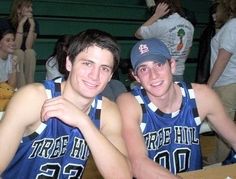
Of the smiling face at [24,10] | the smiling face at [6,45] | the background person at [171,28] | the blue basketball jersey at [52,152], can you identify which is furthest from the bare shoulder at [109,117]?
the smiling face at [24,10]

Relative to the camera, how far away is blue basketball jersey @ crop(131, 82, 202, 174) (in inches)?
78.7

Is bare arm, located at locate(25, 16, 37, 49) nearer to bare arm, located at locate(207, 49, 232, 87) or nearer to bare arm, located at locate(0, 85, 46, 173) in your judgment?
bare arm, located at locate(207, 49, 232, 87)

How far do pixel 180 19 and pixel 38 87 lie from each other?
2.20 metres

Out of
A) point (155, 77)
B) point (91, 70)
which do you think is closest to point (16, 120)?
point (91, 70)

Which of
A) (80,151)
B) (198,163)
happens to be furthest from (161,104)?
(80,151)

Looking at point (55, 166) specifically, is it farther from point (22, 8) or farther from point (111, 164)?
point (22, 8)

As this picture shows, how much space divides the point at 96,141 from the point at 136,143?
267 mm

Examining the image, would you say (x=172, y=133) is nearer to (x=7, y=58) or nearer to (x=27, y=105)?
(x=27, y=105)

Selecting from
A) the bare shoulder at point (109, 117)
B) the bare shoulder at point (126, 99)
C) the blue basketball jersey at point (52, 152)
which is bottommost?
the blue basketball jersey at point (52, 152)

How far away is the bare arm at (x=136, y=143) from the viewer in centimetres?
173

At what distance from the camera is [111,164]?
1672 mm

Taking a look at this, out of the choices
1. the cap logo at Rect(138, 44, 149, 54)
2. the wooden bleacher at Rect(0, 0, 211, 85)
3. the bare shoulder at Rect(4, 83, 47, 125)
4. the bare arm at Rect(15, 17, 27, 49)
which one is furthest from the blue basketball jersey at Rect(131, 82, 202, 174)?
the wooden bleacher at Rect(0, 0, 211, 85)

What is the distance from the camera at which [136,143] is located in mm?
1853

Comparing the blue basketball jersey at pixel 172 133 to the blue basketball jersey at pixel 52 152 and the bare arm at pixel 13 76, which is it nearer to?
the blue basketball jersey at pixel 52 152
